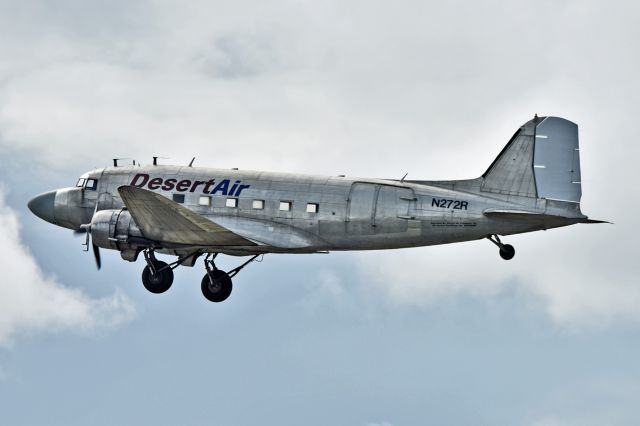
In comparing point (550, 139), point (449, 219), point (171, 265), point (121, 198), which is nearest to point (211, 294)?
point (171, 265)

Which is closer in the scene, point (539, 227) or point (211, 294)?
point (539, 227)

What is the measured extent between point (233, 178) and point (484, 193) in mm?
6629

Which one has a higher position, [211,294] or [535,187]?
[535,187]

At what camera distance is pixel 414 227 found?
37094 mm

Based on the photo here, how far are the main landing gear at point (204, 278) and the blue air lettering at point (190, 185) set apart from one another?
178cm

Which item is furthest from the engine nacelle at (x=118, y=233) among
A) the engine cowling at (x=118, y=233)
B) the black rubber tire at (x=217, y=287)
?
the black rubber tire at (x=217, y=287)

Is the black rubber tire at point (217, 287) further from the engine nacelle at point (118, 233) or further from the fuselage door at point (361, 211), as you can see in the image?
the fuselage door at point (361, 211)

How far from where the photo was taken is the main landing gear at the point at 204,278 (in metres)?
38.5

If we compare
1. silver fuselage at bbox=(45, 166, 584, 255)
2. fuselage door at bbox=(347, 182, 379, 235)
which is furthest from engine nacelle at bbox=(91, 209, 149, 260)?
fuselage door at bbox=(347, 182, 379, 235)

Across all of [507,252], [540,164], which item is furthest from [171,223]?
[540,164]

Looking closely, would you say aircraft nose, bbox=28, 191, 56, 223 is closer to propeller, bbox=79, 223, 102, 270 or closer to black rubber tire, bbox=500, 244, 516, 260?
propeller, bbox=79, 223, 102, 270

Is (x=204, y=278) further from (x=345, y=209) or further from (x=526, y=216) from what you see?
(x=526, y=216)

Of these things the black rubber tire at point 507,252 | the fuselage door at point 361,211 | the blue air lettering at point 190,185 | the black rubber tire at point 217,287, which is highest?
the blue air lettering at point 190,185

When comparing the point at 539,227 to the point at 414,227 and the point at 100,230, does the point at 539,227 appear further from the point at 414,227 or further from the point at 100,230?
the point at 100,230
